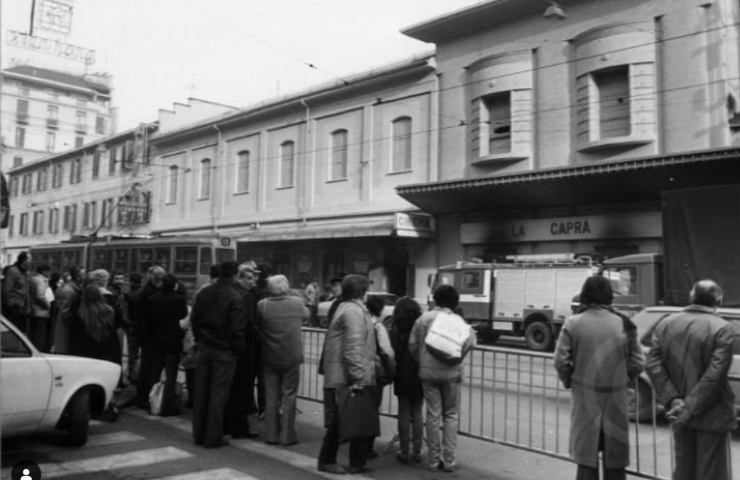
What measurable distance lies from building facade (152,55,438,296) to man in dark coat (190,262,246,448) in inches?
597

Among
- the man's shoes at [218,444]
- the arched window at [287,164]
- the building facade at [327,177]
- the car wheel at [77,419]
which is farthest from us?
the arched window at [287,164]

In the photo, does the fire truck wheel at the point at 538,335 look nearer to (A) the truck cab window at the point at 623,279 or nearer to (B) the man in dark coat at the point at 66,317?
(A) the truck cab window at the point at 623,279

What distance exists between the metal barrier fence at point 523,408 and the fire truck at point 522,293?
923 centimetres

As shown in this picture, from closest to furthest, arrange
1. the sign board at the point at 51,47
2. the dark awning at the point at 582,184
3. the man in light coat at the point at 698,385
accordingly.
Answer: the sign board at the point at 51,47 → the man in light coat at the point at 698,385 → the dark awning at the point at 582,184

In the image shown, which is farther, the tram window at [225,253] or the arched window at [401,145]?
the arched window at [401,145]

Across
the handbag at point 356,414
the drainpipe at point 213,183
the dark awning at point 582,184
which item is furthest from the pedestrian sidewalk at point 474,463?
the drainpipe at point 213,183

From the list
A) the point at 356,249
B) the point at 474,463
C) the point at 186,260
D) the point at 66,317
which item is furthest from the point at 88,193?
the point at 474,463

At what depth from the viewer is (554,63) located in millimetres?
19359

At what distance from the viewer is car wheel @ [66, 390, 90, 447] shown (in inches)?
244

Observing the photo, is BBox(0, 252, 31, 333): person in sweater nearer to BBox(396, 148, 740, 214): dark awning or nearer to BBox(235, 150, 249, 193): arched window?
BBox(396, 148, 740, 214): dark awning

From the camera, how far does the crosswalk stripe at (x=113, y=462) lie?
5453 mm

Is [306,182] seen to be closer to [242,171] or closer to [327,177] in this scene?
[327,177]

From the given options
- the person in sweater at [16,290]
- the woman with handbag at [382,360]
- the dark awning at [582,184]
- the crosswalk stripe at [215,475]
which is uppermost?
the dark awning at [582,184]

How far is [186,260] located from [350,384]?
17.3 metres
